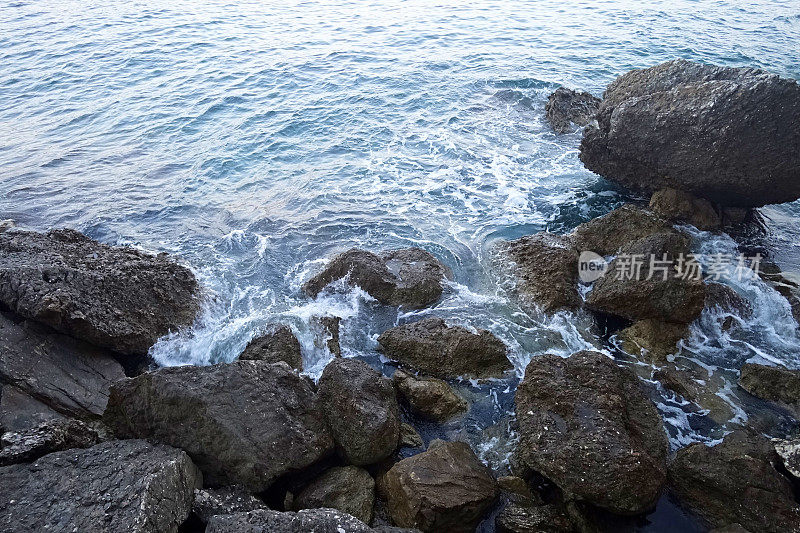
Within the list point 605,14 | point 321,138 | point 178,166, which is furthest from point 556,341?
point 605,14

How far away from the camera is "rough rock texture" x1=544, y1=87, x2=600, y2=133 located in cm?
1775

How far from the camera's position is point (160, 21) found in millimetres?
30328

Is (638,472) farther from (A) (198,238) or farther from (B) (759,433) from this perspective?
(A) (198,238)

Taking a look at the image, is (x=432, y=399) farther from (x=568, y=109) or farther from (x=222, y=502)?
(x=568, y=109)

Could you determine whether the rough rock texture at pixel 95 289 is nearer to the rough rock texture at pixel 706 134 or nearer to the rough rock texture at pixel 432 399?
the rough rock texture at pixel 432 399

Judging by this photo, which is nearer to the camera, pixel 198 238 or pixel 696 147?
pixel 696 147

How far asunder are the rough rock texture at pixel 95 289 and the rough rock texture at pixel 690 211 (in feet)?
34.6

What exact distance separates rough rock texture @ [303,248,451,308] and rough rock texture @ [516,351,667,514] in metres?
3.08

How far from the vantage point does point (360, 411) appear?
7641 millimetres

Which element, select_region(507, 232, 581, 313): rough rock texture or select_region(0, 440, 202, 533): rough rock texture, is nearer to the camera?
select_region(0, 440, 202, 533): rough rock texture

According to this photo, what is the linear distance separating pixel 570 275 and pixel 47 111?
19724 millimetres

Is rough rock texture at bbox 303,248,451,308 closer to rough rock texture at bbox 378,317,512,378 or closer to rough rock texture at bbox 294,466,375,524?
rough rock texture at bbox 378,317,512,378

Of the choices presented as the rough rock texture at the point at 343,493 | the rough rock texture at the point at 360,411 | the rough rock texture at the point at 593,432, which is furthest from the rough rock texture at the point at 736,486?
the rough rock texture at the point at 343,493

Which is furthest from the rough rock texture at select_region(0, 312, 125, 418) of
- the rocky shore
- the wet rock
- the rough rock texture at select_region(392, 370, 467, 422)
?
the rough rock texture at select_region(392, 370, 467, 422)
